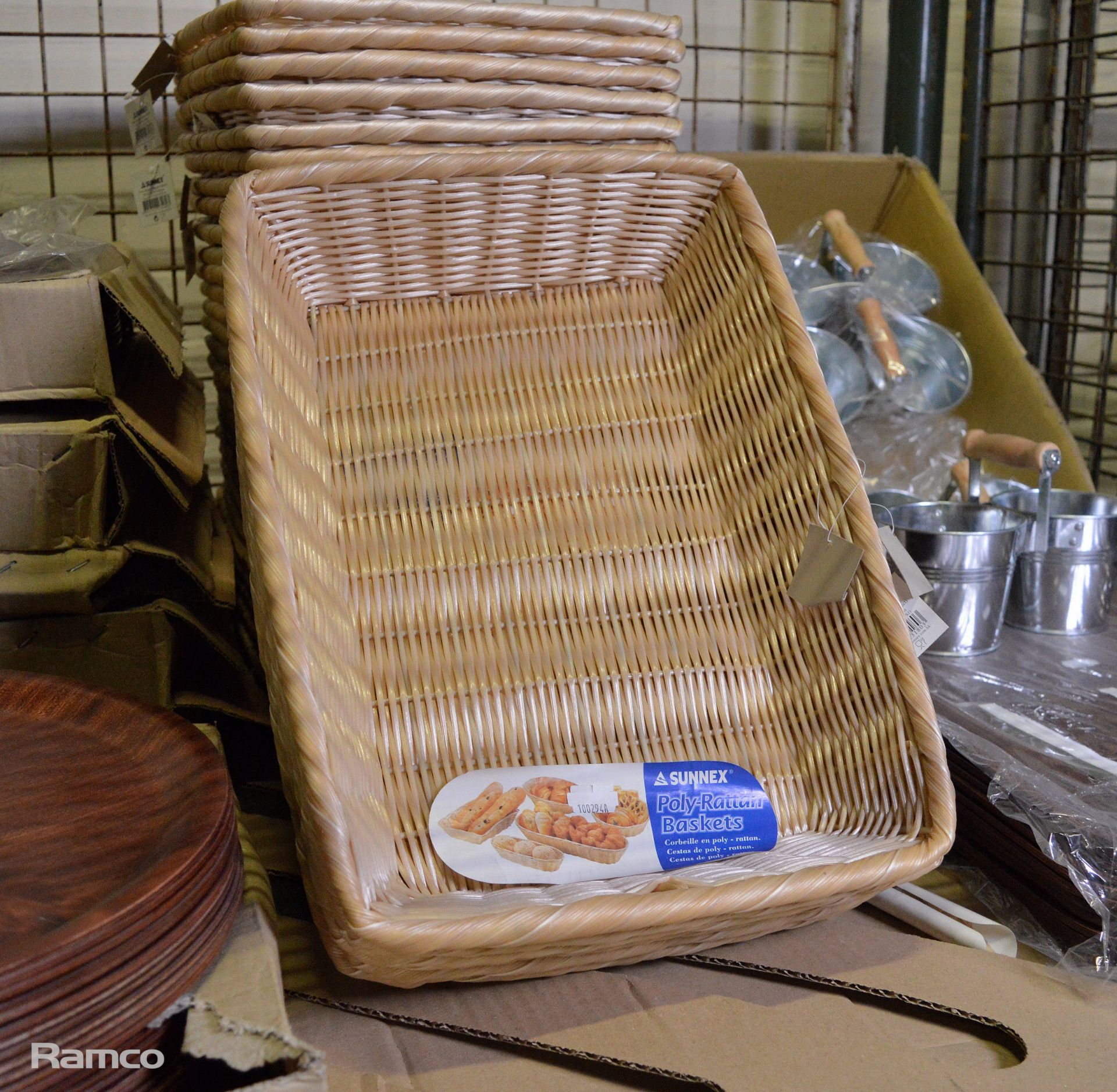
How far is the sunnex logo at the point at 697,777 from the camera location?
0.80 meters

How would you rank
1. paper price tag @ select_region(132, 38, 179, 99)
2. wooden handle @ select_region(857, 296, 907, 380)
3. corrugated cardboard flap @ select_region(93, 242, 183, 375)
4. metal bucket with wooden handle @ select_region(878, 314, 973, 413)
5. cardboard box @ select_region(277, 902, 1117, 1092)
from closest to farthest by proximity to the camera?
cardboard box @ select_region(277, 902, 1117, 1092), corrugated cardboard flap @ select_region(93, 242, 183, 375), paper price tag @ select_region(132, 38, 179, 99), wooden handle @ select_region(857, 296, 907, 380), metal bucket with wooden handle @ select_region(878, 314, 973, 413)

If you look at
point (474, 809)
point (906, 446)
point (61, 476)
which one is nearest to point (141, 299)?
point (61, 476)

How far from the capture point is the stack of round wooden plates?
0.44 meters

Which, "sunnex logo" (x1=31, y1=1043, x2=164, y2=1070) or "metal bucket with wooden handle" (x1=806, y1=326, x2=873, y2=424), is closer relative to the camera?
"sunnex logo" (x1=31, y1=1043, x2=164, y2=1070)

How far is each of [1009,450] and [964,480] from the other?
0.11m

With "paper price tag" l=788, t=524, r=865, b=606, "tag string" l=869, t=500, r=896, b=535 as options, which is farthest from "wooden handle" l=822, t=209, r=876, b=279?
"paper price tag" l=788, t=524, r=865, b=606

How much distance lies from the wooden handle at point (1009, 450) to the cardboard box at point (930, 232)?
12.2 inches

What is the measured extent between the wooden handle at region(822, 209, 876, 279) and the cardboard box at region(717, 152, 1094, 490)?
108mm

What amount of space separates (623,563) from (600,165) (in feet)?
1.14

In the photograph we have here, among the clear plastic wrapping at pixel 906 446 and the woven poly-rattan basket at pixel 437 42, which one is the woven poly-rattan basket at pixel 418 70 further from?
the clear plastic wrapping at pixel 906 446

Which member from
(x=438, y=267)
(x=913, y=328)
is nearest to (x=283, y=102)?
(x=438, y=267)

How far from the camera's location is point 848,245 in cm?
151

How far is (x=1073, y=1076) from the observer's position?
65 centimetres

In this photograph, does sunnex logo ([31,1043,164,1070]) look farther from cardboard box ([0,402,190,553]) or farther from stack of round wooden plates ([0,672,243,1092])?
cardboard box ([0,402,190,553])
